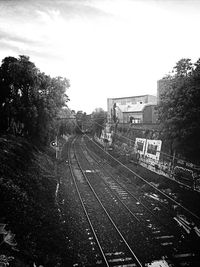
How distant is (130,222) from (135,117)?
31.0 metres

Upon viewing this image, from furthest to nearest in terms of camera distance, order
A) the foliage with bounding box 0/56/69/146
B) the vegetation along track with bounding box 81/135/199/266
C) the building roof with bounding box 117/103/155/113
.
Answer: the building roof with bounding box 117/103/155/113, the foliage with bounding box 0/56/69/146, the vegetation along track with bounding box 81/135/199/266

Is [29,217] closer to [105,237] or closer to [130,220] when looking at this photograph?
[105,237]

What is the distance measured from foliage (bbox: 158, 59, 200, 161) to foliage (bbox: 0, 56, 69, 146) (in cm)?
1348

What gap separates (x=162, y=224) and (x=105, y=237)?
347cm

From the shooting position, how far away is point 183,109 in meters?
14.2

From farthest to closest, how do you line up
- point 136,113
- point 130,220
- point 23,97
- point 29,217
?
point 136,113, point 23,97, point 130,220, point 29,217

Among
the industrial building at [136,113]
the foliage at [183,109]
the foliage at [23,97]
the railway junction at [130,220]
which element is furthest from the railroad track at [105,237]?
the industrial building at [136,113]

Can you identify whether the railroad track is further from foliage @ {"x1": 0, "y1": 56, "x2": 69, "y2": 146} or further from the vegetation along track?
foliage @ {"x1": 0, "y1": 56, "x2": 69, "y2": 146}

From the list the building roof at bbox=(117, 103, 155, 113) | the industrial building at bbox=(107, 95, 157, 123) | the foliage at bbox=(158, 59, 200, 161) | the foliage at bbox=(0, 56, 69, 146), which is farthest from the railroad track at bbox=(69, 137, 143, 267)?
the building roof at bbox=(117, 103, 155, 113)

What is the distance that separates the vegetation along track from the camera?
28.1 ft

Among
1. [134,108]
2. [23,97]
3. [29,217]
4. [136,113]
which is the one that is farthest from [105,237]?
[134,108]

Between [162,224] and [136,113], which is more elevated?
[136,113]

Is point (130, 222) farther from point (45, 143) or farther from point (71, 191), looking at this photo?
point (45, 143)

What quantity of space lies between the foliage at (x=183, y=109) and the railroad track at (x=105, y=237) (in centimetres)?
783
